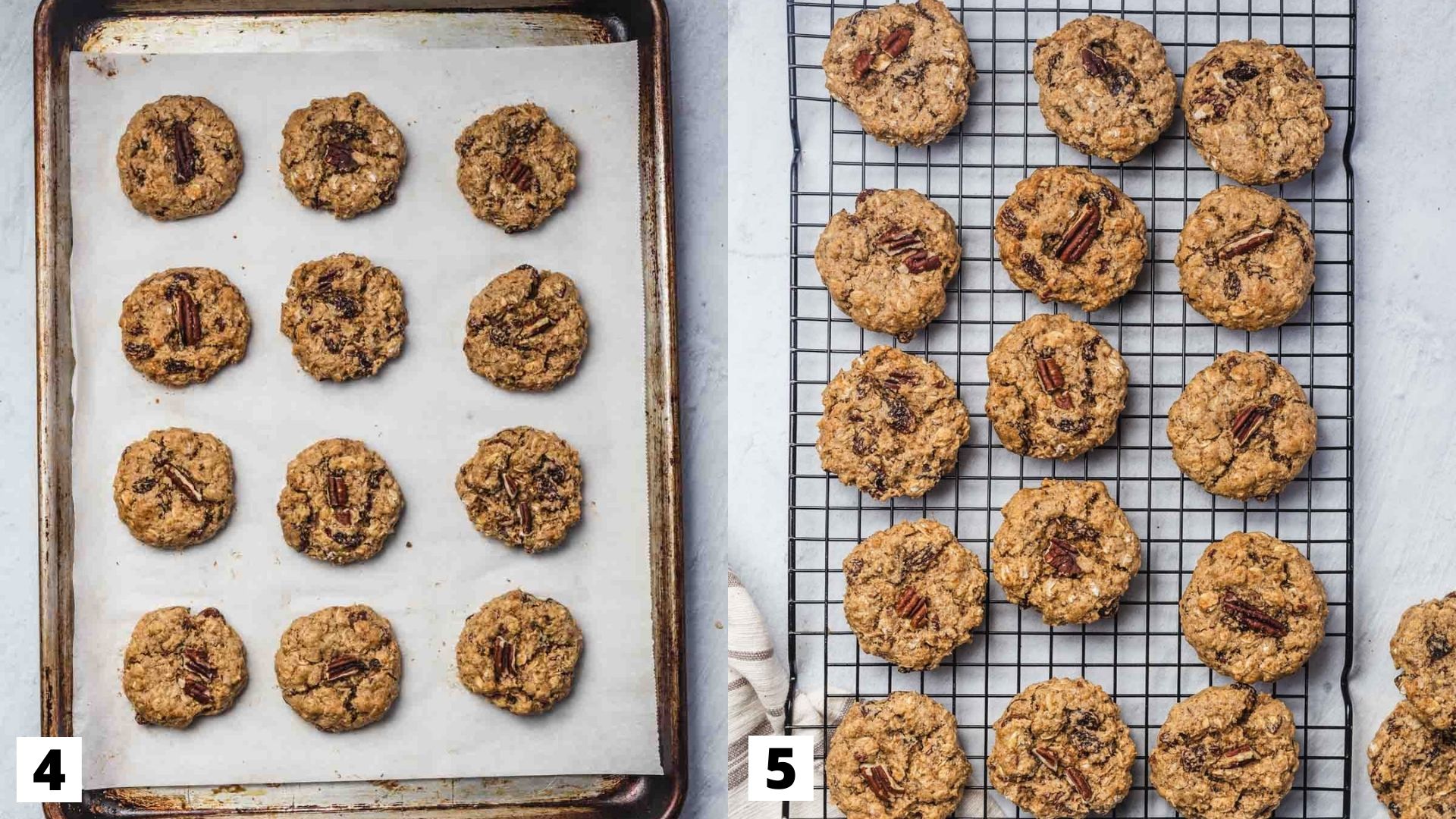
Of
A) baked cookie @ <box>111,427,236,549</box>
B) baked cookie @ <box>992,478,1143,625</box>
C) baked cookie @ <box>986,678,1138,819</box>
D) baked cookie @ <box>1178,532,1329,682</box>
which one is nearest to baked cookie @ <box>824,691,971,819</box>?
baked cookie @ <box>986,678,1138,819</box>

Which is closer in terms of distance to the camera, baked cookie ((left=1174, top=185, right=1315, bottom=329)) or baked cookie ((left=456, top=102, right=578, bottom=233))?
baked cookie ((left=1174, top=185, right=1315, bottom=329))

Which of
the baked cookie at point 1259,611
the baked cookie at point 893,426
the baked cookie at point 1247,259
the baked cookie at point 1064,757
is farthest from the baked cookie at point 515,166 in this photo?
the baked cookie at point 1259,611

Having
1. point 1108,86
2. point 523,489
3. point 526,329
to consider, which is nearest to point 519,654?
point 523,489

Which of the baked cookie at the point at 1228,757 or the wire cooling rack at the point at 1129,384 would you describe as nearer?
the baked cookie at the point at 1228,757

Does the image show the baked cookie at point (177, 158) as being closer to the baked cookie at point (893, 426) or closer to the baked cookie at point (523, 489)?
the baked cookie at point (523, 489)

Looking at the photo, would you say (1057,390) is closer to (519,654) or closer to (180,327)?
(519,654)

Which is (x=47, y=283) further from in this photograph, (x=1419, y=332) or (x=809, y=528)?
(x=1419, y=332)

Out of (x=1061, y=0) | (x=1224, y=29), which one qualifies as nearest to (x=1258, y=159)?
(x=1224, y=29)

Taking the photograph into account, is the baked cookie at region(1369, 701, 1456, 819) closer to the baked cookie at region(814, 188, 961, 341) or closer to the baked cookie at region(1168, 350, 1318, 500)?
the baked cookie at region(1168, 350, 1318, 500)
